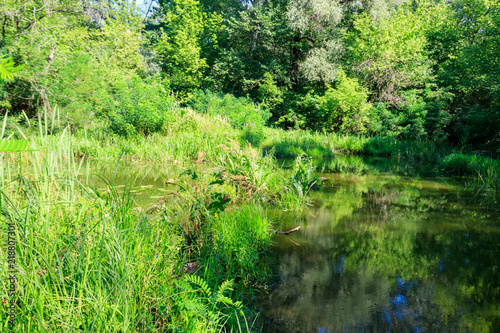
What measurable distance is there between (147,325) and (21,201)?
4.07 ft

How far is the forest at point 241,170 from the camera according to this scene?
→ 163 cm

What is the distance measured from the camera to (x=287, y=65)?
65.4 ft

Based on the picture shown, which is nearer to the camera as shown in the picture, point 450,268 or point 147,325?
point 147,325

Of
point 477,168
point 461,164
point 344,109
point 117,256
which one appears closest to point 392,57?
point 344,109

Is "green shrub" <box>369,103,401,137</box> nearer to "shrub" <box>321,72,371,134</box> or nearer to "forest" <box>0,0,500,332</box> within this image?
"forest" <box>0,0,500,332</box>

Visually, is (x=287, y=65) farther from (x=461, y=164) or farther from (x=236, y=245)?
(x=236, y=245)

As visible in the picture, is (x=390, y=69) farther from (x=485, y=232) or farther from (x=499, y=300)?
(x=499, y=300)

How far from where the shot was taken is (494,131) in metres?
10.8

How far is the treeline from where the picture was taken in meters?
9.19

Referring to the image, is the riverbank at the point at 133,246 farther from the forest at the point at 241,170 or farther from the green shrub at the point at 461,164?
the green shrub at the point at 461,164

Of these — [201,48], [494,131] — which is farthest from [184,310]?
[201,48]

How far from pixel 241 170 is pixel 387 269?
2644 mm

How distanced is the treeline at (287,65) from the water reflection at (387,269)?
6.74m

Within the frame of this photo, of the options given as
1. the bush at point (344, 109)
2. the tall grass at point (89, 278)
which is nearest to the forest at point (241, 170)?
the tall grass at point (89, 278)
